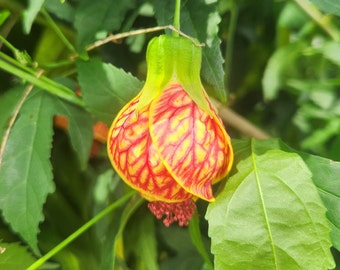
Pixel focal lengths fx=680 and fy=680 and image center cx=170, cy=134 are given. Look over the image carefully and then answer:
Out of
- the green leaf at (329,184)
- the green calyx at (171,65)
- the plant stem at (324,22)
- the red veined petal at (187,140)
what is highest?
the green calyx at (171,65)

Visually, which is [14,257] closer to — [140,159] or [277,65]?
[140,159]

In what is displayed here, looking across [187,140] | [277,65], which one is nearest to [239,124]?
[277,65]

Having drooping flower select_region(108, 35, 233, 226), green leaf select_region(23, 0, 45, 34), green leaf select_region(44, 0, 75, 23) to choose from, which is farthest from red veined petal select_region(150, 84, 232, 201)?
green leaf select_region(44, 0, 75, 23)

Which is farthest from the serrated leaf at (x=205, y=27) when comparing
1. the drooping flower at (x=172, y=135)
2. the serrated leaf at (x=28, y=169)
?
the serrated leaf at (x=28, y=169)

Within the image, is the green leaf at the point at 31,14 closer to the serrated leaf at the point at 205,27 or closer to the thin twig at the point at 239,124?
the serrated leaf at the point at 205,27

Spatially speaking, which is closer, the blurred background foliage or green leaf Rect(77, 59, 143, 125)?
green leaf Rect(77, 59, 143, 125)

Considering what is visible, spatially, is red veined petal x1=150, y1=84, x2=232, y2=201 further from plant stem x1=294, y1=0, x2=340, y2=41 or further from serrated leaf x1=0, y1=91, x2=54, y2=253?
plant stem x1=294, y1=0, x2=340, y2=41

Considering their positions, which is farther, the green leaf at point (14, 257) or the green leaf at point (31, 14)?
the green leaf at point (14, 257)
